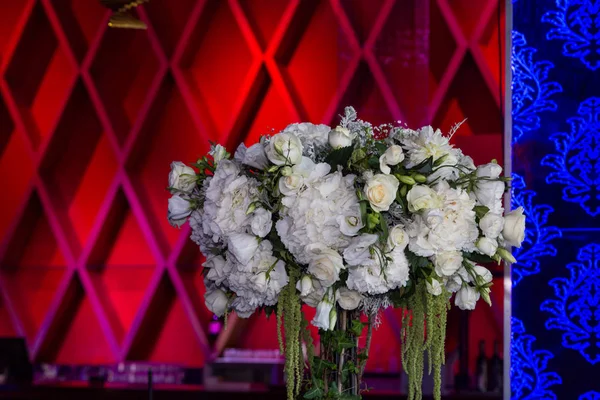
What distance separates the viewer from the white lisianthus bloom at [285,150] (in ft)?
4.11

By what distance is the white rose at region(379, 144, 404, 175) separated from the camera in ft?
4.14

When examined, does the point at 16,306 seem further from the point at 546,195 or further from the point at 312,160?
the point at 312,160

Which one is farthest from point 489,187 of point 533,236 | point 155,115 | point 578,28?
point 155,115

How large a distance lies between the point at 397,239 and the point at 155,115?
104 inches

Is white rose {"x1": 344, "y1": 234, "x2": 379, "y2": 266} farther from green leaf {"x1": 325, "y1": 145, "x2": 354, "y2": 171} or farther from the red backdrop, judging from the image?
the red backdrop

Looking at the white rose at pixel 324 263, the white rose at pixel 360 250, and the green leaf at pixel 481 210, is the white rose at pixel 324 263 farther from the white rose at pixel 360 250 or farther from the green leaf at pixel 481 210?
the green leaf at pixel 481 210

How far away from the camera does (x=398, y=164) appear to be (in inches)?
51.6

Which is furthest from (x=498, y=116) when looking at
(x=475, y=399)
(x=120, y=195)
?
(x=120, y=195)

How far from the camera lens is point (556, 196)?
260cm

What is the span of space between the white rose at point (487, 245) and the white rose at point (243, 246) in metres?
0.34

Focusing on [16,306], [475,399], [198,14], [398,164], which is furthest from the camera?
[16,306]

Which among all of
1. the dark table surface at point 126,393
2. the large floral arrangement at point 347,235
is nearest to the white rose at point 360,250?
the large floral arrangement at point 347,235

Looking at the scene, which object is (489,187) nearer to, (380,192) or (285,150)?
(380,192)

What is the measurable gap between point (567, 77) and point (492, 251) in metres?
1.46
